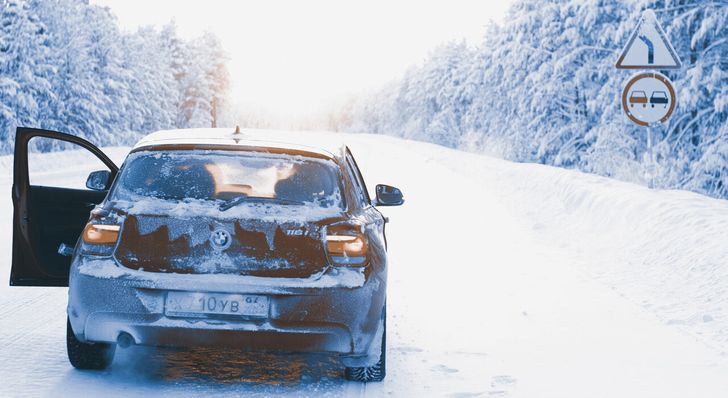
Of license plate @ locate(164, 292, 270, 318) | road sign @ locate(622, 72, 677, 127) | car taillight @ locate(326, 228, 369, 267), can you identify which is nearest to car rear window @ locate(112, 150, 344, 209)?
car taillight @ locate(326, 228, 369, 267)

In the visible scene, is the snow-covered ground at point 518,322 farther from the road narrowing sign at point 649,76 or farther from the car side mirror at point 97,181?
the road narrowing sign at point 649,76

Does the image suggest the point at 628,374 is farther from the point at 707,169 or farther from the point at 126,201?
the point at 707,169

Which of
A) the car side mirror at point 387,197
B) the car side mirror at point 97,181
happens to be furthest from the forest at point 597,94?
the car side mirror at point 97,181

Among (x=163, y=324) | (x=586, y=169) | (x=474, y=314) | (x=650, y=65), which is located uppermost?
(x=650, y=65)

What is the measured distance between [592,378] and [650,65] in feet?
23.0

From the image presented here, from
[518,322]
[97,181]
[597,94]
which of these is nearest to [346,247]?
[97,181]

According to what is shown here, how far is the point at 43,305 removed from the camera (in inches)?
283

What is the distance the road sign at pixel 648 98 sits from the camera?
36.9ft

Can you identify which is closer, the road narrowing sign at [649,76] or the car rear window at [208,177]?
the car rear window at [208,177]

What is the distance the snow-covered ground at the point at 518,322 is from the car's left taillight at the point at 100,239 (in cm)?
81

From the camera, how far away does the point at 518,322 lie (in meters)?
6.91

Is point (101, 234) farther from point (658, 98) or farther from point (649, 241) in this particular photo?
point (658, 98)

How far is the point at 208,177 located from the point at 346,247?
3.16 feet

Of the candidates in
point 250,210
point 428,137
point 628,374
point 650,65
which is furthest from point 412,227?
point 428,137
